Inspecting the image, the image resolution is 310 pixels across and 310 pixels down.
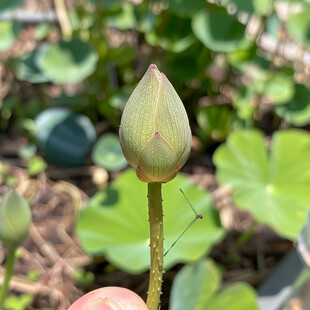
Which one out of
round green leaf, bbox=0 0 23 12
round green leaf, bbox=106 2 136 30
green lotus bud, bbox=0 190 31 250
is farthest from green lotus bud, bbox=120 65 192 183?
round green leaf, bbox=106 2 136 30

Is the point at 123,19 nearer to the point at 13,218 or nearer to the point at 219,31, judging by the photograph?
the point at 219,31

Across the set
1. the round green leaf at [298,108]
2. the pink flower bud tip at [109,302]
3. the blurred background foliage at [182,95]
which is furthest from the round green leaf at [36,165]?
the pink flower bud tip at [109,302]

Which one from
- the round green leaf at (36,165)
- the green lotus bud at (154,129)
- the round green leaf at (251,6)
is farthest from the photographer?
the round green leaf at (36,165)

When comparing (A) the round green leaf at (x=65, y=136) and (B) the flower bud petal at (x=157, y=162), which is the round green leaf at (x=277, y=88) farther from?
(B) the flower bud petal at (x=157, y=162)

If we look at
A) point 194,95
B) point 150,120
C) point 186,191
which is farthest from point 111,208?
point 150,120

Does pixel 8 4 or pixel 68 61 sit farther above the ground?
pixel 8 4

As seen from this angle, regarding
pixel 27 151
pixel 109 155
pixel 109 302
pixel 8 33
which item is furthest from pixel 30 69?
pixel 109 302
